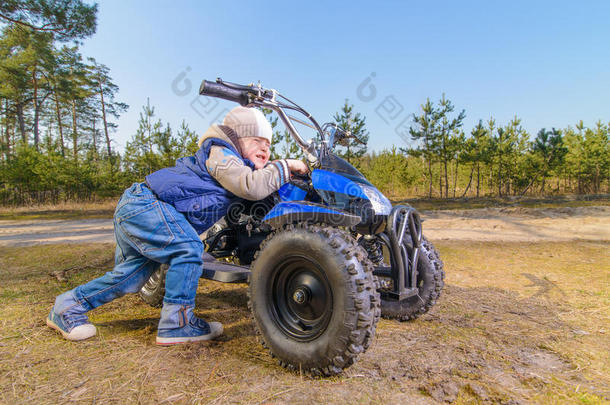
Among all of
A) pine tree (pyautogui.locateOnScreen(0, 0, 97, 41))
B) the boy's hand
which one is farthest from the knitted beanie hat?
pine tree (pyautogui.locateOnScreen(0, 0, 97, 41))

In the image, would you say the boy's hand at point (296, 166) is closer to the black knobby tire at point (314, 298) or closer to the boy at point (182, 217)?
the boy at point (182, 217)

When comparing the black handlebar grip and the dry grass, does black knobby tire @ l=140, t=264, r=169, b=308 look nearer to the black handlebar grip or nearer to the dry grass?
the dry grass

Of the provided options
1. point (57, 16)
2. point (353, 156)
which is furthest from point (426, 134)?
point (57, 16)

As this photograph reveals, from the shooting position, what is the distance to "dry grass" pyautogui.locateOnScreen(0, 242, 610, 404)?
1479 mm

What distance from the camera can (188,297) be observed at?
2074mm

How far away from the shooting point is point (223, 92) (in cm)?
241

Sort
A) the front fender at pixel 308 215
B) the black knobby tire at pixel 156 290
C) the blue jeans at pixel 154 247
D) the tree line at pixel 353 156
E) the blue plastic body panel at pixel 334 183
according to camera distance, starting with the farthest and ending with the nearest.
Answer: the tree line at pixel 353 156
the black knobby tire at pixel 156 290
the blue plastic body panel at pixel 334 183
the blue jeans at pixel 154 247
the front fender at pixel 308 215

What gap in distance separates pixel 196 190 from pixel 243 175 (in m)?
0.36

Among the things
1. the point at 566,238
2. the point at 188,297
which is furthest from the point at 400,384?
the point at 566,238

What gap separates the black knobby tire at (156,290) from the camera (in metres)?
2.80

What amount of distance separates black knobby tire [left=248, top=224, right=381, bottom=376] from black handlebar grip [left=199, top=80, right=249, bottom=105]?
3.91 feet

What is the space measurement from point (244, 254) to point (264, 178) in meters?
0.88

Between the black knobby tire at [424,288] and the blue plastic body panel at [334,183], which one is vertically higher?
the blue plastic body panel at [334,183]

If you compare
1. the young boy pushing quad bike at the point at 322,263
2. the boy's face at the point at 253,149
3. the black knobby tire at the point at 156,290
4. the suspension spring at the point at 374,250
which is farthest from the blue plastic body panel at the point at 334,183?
the black knobby tire at the point at 156,290
